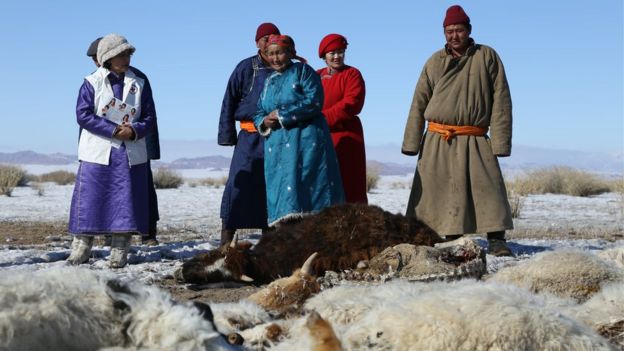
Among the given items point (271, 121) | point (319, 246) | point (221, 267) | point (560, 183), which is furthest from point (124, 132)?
point (560, 183)

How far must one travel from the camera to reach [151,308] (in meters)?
2.22

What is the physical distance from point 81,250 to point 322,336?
5745 mm

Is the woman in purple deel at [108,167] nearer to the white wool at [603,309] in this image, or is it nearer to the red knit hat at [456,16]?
the red knit hat at [456,16]

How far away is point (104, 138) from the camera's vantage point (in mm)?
7410

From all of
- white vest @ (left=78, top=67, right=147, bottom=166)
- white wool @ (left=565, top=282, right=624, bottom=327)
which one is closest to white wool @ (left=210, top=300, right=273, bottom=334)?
white wool @ (left=565, top=282, right=624, bottom=327)

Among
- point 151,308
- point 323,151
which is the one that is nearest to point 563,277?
point 151,308

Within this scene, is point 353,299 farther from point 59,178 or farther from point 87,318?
point 59,178

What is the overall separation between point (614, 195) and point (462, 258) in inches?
686

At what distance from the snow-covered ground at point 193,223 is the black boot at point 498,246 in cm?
18

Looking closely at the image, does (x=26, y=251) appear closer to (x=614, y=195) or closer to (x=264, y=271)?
(x=264, y=271)

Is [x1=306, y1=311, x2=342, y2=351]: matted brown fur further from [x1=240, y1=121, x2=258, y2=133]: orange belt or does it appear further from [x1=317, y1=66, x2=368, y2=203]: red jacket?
[x1=317, y1=66, x2=368, y2=203]: red jacket

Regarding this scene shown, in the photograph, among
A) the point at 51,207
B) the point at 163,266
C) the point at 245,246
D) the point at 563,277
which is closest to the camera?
the point at 563,277

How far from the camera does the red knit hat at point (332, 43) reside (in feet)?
28.8

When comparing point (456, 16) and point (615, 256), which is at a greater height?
point (456, 16)
